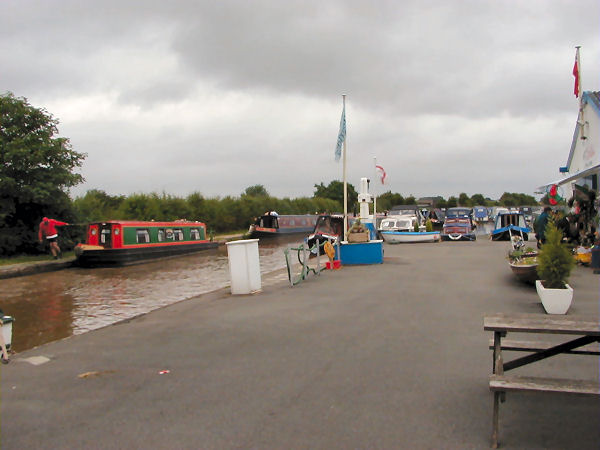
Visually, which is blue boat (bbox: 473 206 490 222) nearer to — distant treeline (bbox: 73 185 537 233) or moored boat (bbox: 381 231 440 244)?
distant treeline (bbox: 73 185 537 233)

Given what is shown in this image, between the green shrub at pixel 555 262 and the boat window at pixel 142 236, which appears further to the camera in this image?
the boat window at pixel 142 236

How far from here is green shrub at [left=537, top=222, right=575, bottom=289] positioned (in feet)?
25.5

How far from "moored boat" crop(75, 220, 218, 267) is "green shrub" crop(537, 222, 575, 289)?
62.5 feet

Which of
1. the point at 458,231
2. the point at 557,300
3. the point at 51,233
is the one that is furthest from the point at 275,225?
the point at 557,300

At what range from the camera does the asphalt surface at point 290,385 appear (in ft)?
12.5

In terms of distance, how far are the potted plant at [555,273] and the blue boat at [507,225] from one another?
20.2 m

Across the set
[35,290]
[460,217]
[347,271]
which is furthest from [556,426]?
[460,217]

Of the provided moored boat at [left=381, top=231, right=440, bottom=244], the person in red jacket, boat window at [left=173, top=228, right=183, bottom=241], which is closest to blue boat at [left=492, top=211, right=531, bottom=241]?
moored boat at [left=381, top=231, right=440, bottom=244]

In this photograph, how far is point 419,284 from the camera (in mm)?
10977

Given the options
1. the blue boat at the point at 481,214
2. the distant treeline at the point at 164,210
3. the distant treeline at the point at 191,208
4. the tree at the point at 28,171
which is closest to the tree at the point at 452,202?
the distant treeline at the point at 164,210

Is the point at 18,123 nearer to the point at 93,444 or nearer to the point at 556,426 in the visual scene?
the point at 93,444

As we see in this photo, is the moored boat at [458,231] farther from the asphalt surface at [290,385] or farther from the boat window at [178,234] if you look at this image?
the asphalt surface at [290,385]

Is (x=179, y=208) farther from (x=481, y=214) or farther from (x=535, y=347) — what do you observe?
(x=535, y=347)

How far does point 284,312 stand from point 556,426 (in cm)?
513
